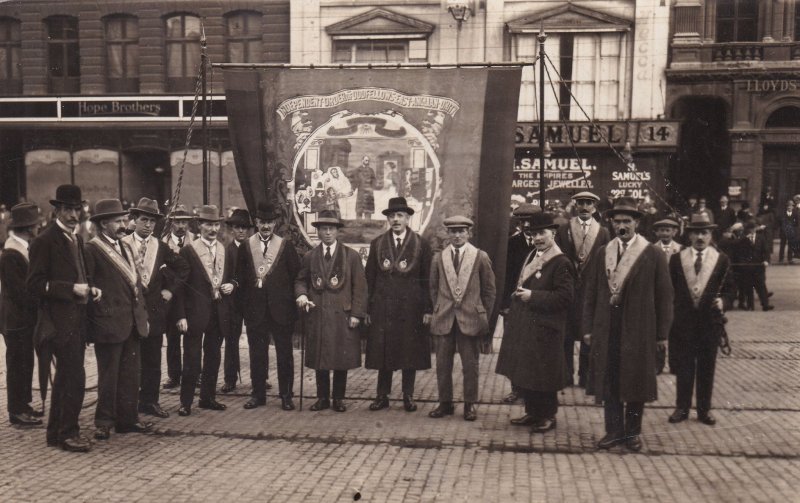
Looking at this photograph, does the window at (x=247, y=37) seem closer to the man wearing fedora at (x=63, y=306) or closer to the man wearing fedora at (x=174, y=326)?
the man wearing fedora at (x=174, y=326)

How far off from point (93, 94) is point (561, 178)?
46.5 ft

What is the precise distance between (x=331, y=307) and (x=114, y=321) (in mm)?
2133

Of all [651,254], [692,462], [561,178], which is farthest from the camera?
[561,178]

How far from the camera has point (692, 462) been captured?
6293mm

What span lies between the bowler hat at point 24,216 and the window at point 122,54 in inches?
685

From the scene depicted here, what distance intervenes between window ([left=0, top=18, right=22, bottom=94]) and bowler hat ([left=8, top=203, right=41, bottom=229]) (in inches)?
748

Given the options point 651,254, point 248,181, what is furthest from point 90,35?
point 651,254

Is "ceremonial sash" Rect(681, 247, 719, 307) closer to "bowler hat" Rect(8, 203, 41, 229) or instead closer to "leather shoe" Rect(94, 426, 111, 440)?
"leather shoe" Rect(94, 426, 111, 440)

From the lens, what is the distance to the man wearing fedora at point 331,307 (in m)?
8.00

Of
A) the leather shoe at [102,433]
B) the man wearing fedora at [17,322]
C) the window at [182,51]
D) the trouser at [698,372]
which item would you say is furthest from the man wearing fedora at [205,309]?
the window at [182,51]

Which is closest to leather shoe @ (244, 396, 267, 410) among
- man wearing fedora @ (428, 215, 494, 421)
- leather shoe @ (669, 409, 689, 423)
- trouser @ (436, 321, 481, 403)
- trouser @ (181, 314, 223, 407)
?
trouser @ (181, 314, 223, 407)

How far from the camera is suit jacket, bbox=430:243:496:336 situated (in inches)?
305

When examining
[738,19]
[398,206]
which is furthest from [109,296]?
[738,19]

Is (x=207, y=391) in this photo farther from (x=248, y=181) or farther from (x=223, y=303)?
(x=248, y=181)
